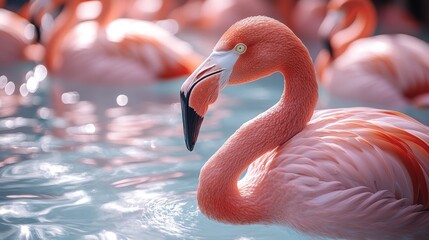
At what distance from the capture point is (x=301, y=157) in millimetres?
2611

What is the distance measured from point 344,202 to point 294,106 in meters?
0.45

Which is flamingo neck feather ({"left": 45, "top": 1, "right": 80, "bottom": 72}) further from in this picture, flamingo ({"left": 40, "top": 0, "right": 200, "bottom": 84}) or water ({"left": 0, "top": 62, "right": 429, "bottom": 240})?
water ({"left": 0, "top": 62, "right": 429, "bottom": 240})

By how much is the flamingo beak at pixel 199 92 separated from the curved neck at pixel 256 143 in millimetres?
225

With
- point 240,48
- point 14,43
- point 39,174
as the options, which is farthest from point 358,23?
point 240,48

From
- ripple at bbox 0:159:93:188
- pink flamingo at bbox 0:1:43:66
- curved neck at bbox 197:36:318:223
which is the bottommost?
pink flamingo at bbox 0:1:43:66

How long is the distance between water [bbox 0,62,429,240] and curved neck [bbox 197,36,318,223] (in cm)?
15

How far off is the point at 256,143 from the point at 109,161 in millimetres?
1337

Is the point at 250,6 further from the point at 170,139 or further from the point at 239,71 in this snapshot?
the point at 239,71

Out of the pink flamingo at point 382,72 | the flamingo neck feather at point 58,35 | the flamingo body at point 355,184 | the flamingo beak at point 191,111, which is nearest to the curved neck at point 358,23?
the pink flamingo at point 382,72

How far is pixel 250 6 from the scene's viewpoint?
9.14 meters

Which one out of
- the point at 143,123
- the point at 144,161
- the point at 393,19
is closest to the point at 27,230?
the point at 144,161

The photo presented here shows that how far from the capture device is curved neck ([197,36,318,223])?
269 cm

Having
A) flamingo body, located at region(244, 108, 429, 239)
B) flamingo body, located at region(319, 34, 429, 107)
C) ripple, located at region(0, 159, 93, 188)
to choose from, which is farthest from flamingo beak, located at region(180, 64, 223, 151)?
flamingo body, located at region(319, 34, 429, 107)

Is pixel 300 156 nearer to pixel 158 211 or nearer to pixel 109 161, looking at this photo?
pixel 158 211
